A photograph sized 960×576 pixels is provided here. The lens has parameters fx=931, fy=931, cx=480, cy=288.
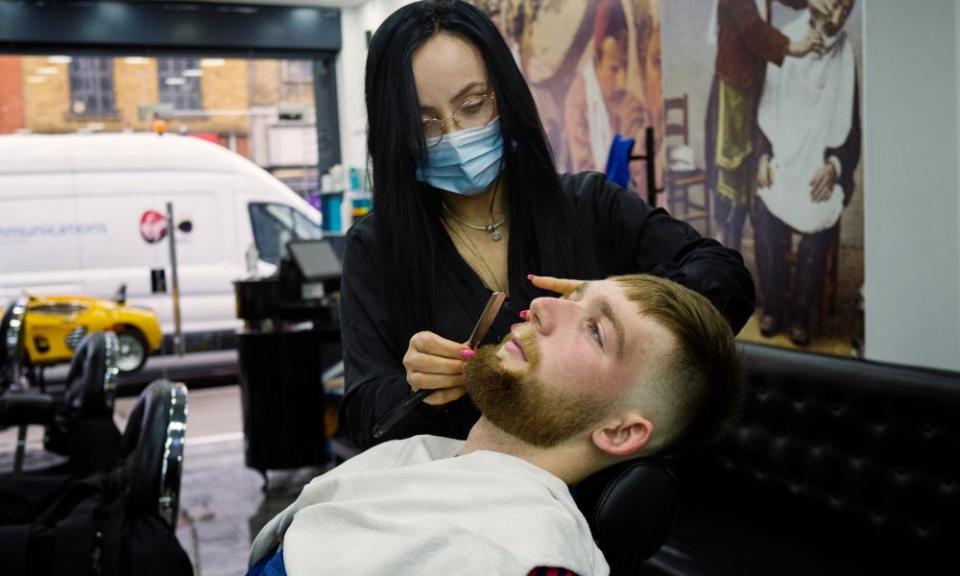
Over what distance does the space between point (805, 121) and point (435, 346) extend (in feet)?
8.07

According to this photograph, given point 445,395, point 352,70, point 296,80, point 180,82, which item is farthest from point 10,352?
point 296,80

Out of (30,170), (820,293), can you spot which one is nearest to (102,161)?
(30,170)

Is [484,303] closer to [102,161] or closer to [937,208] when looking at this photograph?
[937,208]

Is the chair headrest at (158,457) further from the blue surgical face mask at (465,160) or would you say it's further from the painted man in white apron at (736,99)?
the painted man in white apron at (736,99)

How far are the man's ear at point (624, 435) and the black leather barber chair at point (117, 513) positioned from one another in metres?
0.97

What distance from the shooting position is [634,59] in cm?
440

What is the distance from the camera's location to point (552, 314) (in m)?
1.30

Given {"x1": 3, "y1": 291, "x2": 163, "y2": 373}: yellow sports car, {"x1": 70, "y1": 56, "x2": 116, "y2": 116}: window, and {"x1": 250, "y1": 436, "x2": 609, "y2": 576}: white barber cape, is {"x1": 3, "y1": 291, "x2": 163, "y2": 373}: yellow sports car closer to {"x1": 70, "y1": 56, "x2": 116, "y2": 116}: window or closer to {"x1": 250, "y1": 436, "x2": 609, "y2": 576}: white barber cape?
{"x1": 70, "y1": 56, "x2": 116, "y2": 116}: window

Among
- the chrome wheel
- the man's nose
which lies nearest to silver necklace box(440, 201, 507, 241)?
the man's nose

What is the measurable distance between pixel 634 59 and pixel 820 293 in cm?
163

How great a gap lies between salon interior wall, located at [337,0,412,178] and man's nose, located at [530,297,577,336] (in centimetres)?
703

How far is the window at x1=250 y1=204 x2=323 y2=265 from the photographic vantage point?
343 inches

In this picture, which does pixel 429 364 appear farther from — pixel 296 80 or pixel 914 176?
pixel 296 80

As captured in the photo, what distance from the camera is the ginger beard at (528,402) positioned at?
1261mm
